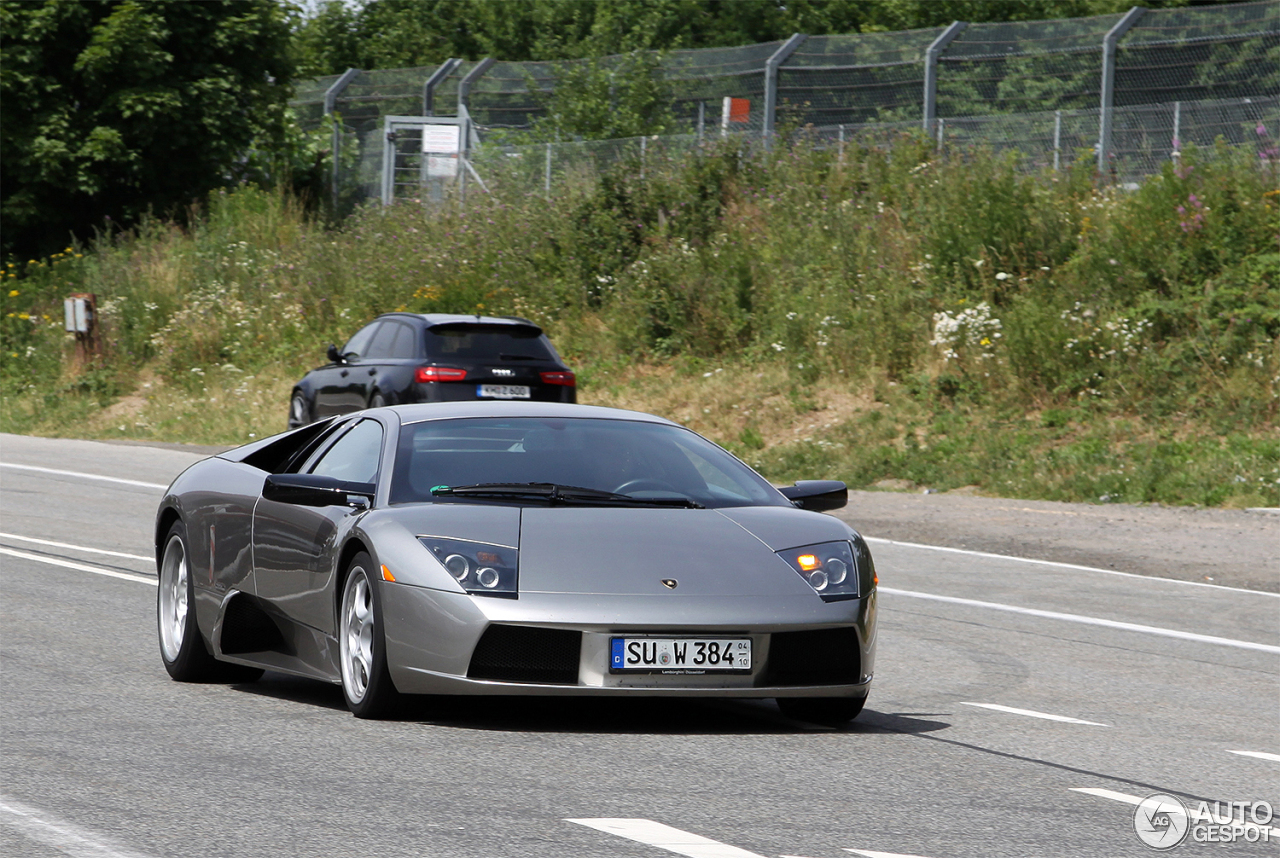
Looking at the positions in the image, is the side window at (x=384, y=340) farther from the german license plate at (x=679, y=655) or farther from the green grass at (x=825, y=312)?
the german license plate at (x=679, y=655)

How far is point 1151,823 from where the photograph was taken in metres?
5.31

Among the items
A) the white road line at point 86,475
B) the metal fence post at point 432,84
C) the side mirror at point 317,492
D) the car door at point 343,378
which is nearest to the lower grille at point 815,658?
the side mirror at point 317,492

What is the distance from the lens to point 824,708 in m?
6.82

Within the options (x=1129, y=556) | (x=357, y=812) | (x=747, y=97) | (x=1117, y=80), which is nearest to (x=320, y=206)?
(x=747, y=97)

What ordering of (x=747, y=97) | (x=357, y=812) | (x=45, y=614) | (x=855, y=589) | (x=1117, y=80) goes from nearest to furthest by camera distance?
(x=357, y=812), (x=855, y=589), (x=45, y=614), (x=1117, y=80), (x=747, y=97)

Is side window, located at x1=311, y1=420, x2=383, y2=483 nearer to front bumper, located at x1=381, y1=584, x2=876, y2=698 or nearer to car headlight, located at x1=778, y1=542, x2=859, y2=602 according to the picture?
front bumper, located at x1=381, y1=584, x2=876, y2=698

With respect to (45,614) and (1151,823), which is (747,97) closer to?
(45,614)

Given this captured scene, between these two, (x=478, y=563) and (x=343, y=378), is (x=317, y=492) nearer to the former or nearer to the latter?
(x=478, y=563)

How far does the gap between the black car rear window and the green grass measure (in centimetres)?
282

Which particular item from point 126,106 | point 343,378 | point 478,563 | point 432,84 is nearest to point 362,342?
point 343,378

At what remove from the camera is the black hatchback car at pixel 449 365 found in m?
18.6

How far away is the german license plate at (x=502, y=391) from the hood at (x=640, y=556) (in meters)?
12.1

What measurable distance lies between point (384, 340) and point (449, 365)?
1.30m

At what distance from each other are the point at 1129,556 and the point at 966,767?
7.85 meters
